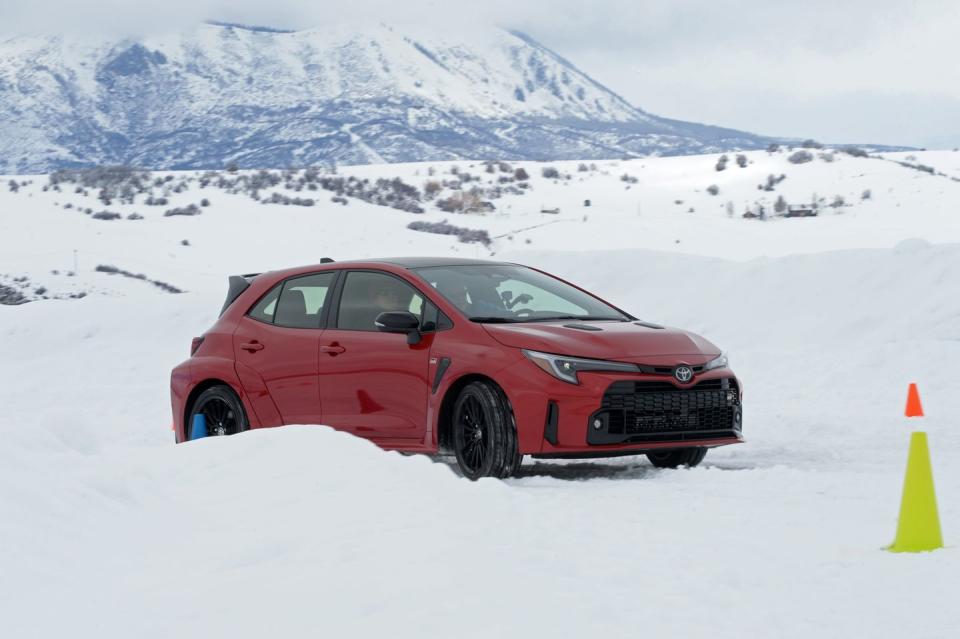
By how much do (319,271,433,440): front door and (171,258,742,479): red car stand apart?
0.01m

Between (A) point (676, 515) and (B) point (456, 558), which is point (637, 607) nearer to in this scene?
(B) point (456, 558)

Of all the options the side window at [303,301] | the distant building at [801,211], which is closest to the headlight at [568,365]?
the side window at [303,301]

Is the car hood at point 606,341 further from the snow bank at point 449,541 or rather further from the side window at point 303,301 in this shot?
the side window at point 303,301

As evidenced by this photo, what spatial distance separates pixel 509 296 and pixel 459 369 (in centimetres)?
97

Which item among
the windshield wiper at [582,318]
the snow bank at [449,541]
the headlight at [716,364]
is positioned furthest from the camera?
the windshield wiper at [582,318]

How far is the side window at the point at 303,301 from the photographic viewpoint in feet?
32.3

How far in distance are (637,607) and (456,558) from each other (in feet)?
2.97

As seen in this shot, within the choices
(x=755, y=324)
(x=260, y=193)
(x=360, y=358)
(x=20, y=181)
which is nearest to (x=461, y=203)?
(x=260, y=193)

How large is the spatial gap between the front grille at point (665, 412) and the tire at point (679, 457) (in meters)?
0.49

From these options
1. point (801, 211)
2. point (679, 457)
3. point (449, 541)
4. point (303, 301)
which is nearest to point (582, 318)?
point (679, 457)

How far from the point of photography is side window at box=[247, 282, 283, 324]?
1018cm

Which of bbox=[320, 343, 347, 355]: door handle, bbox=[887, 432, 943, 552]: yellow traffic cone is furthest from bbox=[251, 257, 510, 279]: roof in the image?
bbox=[887, 432, 943, 552]: yellow traffic cone

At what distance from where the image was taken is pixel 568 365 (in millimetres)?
8375

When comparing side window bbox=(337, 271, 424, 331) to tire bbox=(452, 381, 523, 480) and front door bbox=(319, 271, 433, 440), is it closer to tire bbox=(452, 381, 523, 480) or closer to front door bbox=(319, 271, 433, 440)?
front door bbox=(319, 271, 433, 440)
